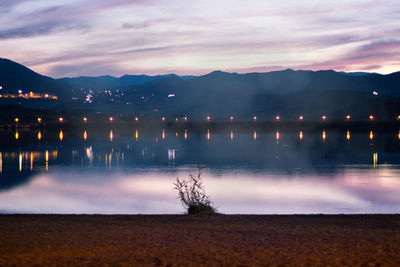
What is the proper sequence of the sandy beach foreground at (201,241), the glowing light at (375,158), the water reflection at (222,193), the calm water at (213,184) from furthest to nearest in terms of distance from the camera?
the glowing light at (375,158) → the calm water at (213,184) → the water reflection at (222,193) → the sandy beach foreground at (201,241)

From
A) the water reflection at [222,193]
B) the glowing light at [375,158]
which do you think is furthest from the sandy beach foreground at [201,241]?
the glowing light at [375,158]

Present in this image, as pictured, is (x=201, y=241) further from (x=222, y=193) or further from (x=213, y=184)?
(x=213, y=184)

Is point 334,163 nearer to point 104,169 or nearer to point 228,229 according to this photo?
point 104,169

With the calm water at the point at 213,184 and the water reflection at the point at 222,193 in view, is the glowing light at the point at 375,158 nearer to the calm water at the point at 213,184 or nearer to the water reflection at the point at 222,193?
the calm water at the point at 213,184

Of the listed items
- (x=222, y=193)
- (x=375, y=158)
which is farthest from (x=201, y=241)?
(x=375, y=158)

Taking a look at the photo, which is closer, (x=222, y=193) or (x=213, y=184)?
(x=222, y=193)

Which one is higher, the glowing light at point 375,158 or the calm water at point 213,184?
the glowing light at point 375,158

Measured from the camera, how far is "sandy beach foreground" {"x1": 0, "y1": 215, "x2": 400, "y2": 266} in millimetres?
8969

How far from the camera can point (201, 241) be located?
1055 cm

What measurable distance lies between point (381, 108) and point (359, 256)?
5391 inches

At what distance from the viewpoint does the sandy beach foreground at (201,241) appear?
8.97 metres

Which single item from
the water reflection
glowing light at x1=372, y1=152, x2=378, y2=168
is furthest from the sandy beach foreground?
glowing light at x1=372, y1=152, x2=378, y2=168

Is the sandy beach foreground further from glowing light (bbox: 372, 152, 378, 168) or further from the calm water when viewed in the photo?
glowing light (bbox: 372, 152, 378, 168)

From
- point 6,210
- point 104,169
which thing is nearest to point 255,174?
point 104,169
